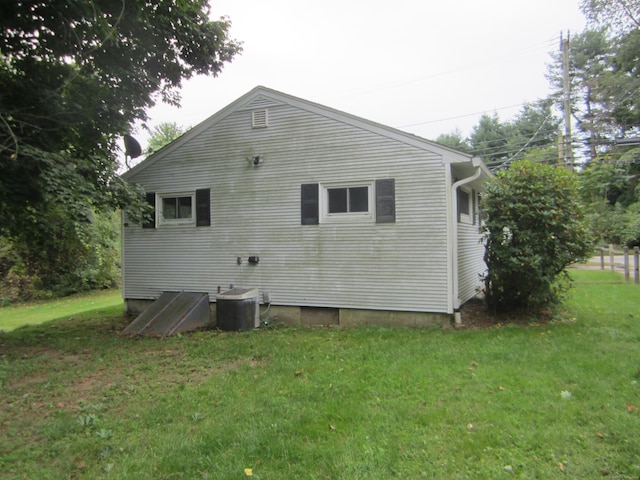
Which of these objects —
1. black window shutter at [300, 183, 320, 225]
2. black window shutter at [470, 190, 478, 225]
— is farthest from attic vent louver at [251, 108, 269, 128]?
black window shutter at [470, 190, 478, 225]

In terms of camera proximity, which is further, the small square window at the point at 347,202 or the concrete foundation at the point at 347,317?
the small square window at the point at 347,202

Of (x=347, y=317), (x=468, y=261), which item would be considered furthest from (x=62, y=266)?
(x=468, y=261)

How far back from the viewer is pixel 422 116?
30.1 meters

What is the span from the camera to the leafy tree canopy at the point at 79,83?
244 inches

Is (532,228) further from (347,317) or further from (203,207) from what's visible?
(203,207)

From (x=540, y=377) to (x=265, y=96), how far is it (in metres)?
7.01

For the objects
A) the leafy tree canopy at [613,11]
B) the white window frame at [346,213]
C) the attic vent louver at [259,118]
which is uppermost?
the leafy tree canopy at [613,11]

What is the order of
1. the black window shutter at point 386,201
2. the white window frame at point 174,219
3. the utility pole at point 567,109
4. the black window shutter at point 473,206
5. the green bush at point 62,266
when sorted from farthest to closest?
the utility pole at point 567,109
the green bush at point 62,266
the black window shutter at point 473,206
the white window frame at point 174,219
the black window shutter at point 386,201

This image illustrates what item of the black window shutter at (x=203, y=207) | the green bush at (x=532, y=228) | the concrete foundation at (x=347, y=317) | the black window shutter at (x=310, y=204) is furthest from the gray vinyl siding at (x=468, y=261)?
the black window shutter at (x=203, y=207)

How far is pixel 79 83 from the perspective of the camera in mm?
7336

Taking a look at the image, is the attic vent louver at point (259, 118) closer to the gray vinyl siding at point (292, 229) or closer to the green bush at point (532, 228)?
the gray vinyl siding at point (292, 229)

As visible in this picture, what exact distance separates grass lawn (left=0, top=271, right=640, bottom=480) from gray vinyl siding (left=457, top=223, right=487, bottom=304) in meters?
1.86

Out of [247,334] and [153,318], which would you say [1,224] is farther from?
[247,334]

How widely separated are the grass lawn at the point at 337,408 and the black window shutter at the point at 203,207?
317 centimetres
